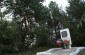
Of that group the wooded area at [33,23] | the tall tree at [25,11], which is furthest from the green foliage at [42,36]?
the tall tree at [25,11]

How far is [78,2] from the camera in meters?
22.3

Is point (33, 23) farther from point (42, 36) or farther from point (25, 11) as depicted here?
point (42, 36)

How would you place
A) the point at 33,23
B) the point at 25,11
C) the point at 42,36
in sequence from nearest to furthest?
the point at 25,11 → the point at 33,23 → the point at 42,36

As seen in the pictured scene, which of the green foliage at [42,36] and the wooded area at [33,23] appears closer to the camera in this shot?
the wooded area at [33,23]

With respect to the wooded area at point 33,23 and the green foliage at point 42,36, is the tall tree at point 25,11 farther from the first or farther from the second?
the green foliage at point 42,36

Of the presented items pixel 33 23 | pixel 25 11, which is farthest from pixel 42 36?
pixel 25 11

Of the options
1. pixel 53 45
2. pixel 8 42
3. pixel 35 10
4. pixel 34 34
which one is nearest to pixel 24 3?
pixel 35 10

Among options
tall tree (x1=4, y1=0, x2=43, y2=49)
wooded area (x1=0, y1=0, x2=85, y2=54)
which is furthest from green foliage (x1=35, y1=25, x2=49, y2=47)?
tall tree (x1=4, y1=0, x2=43, y2=49)

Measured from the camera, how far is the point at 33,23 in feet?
62.0

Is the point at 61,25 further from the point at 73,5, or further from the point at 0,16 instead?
the point at 0,16

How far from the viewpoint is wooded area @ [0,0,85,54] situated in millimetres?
14972

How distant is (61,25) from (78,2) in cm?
362

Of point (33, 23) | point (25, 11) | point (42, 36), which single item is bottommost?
point (42, 36)

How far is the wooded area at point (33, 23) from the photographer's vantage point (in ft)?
49.1
